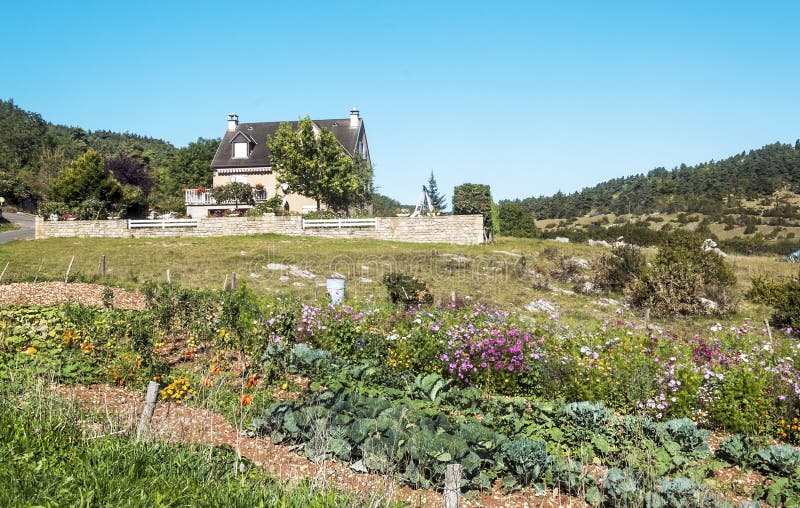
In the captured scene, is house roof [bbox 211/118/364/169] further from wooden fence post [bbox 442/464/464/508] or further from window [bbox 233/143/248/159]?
wooden fence post [bbox 442/464/464/508]

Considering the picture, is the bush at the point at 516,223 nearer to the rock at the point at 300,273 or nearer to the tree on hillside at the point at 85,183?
the rock at the point at 300,273

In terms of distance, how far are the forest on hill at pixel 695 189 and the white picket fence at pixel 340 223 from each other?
43.3 metres

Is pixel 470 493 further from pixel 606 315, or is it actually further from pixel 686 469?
pixel 606 315

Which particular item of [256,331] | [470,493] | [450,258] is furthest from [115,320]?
[450,258]

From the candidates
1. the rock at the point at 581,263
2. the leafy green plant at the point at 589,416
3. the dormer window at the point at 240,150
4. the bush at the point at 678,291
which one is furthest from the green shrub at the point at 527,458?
the dormer window at the point at 240,150

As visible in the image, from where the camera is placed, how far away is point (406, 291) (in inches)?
514

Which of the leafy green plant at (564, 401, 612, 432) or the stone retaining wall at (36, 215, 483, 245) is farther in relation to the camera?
the stone retaining wall at (36, 215, 483, 245)

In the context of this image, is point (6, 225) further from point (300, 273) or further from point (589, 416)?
point (589, 416)

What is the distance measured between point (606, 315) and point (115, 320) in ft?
38.8

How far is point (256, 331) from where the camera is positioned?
8234 millimetres

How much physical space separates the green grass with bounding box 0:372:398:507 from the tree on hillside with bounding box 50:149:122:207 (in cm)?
3711

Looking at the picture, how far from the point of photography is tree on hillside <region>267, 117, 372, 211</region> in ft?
116

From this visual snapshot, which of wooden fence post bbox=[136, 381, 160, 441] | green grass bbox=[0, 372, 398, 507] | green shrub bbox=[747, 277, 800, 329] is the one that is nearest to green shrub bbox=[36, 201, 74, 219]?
green grass bbox=[0, 372, 398, 507]

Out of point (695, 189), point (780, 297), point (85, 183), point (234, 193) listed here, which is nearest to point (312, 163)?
point (234, 193)
